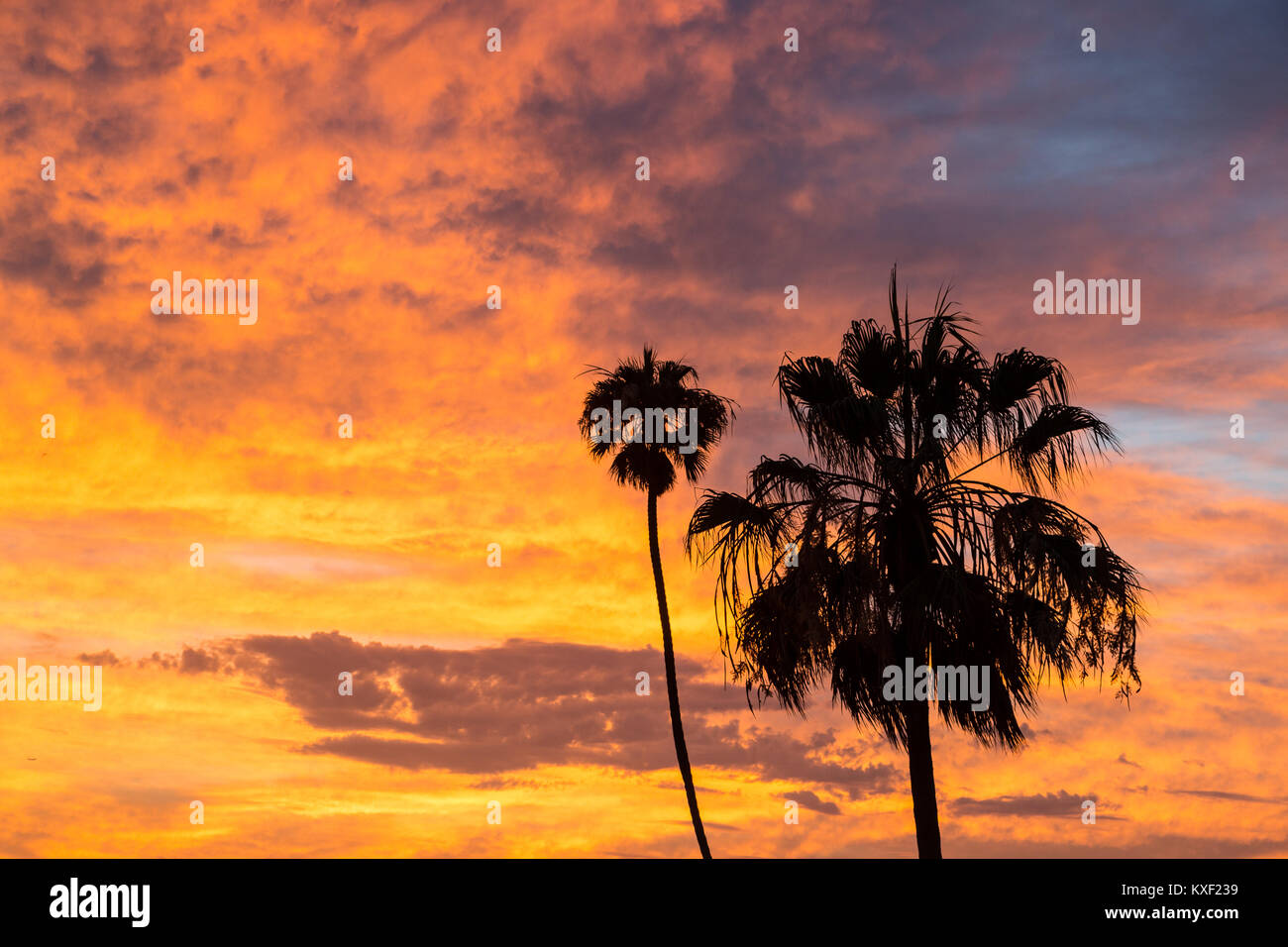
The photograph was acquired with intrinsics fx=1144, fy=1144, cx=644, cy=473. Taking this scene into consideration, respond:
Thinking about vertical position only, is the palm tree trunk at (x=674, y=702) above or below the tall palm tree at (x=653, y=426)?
below

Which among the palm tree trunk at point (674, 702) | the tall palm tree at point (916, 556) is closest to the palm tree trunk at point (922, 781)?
the tall palm tree at point (916, 556)

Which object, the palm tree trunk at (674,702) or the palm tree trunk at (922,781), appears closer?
the palm tree trunk at (922,781)

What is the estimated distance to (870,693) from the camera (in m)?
21.3

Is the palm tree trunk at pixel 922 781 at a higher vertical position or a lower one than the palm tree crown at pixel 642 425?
lower

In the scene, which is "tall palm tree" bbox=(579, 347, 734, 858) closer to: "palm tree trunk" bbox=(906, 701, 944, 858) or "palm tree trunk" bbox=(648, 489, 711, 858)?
"palm tree trunk" bbox=(648, 489, 711, 858)

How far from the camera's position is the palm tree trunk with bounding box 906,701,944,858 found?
20156 mm

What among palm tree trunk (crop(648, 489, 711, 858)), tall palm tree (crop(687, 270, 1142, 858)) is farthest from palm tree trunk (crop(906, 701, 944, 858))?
palm tree trunk (crop(648, 489, 711, 858))

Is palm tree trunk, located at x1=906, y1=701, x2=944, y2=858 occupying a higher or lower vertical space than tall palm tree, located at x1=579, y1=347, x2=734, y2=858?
lower

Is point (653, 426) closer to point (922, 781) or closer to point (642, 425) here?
point (642, 425)

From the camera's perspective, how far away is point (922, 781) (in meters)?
20.5

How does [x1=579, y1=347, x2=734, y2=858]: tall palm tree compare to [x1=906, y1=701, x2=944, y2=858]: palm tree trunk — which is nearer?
[x1=906, y1=701, x2=944, y2=858]: palm tree trunk

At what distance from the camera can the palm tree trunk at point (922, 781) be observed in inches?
794

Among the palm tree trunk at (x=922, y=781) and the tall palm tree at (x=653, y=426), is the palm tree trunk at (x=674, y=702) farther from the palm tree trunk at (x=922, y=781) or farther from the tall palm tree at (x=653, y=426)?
the palm tree trunk at (x=922, y=781)
